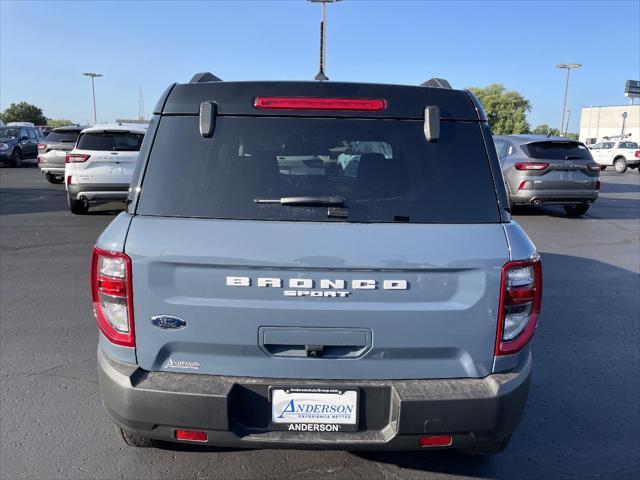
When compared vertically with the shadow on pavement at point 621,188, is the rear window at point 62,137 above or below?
above

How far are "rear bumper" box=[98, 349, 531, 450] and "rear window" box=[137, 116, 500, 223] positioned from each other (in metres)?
0.72

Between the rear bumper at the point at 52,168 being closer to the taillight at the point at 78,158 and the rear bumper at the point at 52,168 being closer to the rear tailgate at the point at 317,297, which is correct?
the taillight at the point at 78,158

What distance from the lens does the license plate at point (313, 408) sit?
219 centimetres

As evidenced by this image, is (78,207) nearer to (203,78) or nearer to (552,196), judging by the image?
(203,78)

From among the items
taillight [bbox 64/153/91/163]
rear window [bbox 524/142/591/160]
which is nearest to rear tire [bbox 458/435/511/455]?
taillight [bbox 64/153/91/163]

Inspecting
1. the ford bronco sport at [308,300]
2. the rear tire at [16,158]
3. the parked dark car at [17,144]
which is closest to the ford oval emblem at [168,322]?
the ford bronco sport at [308,300]

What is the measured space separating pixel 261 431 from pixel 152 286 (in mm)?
783

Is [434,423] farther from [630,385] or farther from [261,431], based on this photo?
[630,385]

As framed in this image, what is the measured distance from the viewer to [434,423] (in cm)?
217

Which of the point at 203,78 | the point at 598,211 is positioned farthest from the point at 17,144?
the point at 203,78

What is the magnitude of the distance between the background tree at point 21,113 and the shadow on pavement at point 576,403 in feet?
250

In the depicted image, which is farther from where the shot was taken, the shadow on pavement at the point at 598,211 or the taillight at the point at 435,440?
the shadow on pavement at the point at 598,211

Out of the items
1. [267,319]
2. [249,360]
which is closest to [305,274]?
[267,319]

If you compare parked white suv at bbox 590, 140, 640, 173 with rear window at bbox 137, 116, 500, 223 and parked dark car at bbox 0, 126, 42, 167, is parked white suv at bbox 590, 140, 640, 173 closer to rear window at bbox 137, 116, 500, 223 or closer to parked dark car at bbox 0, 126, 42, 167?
parked dark car at bbox 0, 126, 42, 167
